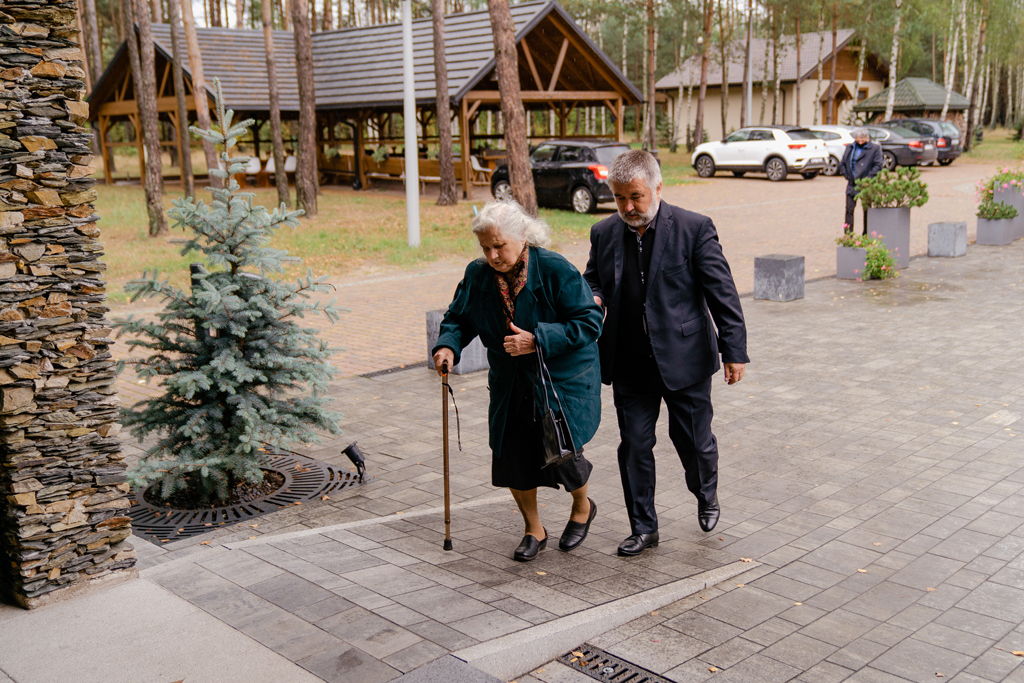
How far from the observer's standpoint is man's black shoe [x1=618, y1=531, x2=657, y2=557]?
4.71 meters

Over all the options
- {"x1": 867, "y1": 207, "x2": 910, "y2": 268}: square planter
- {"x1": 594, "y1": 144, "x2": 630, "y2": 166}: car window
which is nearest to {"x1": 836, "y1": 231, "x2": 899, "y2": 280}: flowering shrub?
{"x1": 867, "y1": 207, "x2": 910, "y2": 268}: square planter

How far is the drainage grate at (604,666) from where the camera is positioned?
11.9 feet

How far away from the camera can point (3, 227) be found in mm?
3953

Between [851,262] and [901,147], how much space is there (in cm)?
2049

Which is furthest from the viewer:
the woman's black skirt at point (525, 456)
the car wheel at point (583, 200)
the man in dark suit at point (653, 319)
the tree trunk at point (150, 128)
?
the car wheel at point (583, 200)

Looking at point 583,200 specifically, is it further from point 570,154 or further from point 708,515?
point 708,515

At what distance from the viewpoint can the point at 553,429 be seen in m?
4.32

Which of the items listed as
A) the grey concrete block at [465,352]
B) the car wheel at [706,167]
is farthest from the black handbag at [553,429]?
the car wheel at [706,167]

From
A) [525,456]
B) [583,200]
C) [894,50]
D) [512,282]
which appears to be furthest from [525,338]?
[894,50]

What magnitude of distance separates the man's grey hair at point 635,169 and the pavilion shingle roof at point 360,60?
2159cm

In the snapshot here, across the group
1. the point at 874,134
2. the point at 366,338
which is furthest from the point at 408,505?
the point at 874,134

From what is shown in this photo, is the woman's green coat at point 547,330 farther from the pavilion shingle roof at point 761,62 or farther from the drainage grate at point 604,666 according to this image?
the pavilion shingle roof at point 761,62

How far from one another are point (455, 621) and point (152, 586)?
4.73ft

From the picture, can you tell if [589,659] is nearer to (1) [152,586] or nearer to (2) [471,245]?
(1) [152,586]
